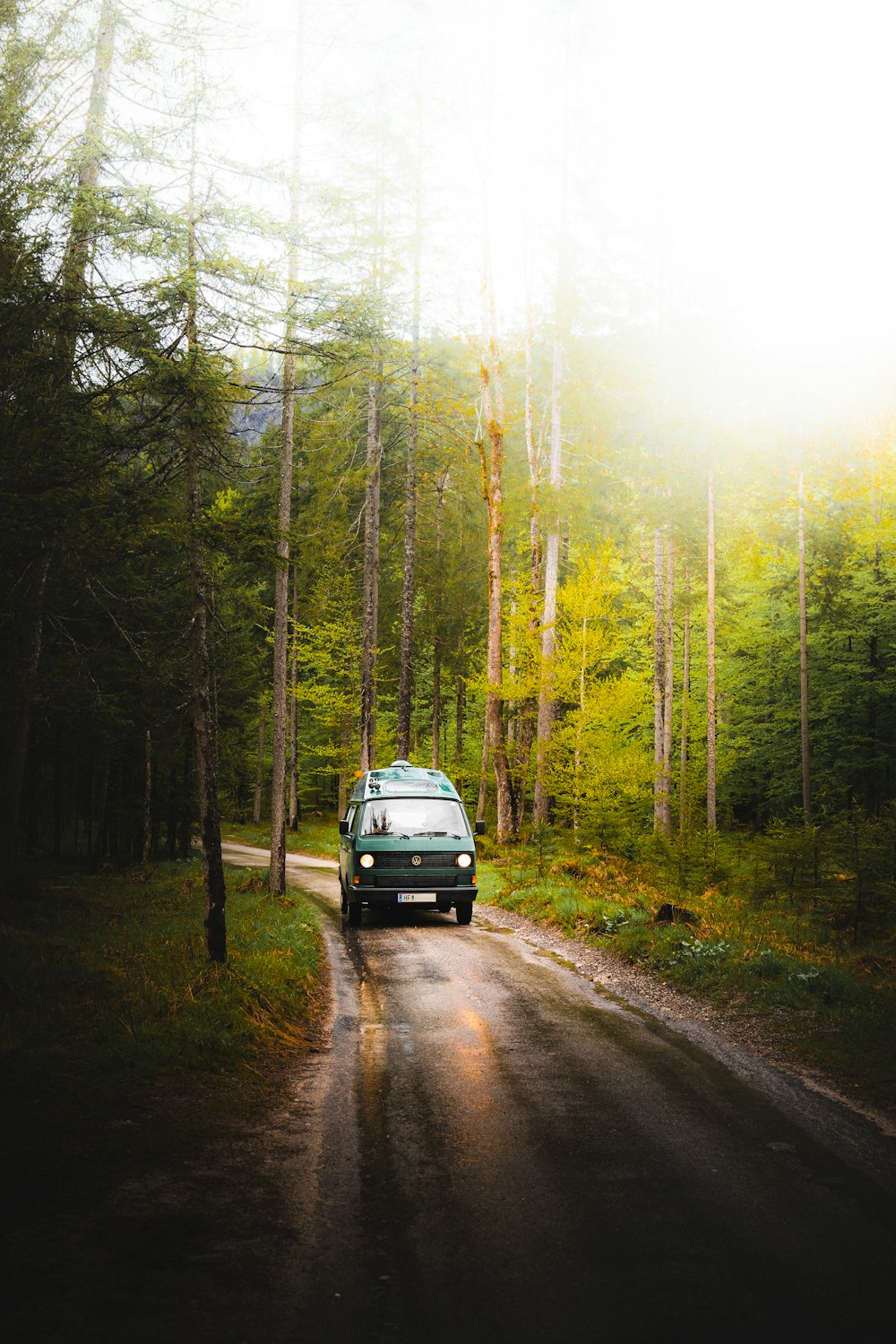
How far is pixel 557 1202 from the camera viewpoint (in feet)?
14.1

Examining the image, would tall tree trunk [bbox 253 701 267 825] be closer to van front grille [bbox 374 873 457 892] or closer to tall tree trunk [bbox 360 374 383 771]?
tall tree trunk [bbox 360 374 383 771]

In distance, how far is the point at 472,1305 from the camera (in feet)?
11.1

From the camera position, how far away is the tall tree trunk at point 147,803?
2122cm

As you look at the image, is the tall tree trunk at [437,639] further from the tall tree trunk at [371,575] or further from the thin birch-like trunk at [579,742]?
the thin birch-like trunk at [579,742]

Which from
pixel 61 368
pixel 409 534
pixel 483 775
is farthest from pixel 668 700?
pixel 61 368

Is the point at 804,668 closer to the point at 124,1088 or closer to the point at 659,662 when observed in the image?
the point at 659,662

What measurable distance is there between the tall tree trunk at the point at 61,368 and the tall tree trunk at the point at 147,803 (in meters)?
6.63

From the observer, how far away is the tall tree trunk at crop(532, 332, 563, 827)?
2002 centimetres

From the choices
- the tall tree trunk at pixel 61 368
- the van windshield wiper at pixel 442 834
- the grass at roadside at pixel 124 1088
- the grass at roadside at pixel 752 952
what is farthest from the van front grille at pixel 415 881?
the tall tree trunk at pixel 61 368

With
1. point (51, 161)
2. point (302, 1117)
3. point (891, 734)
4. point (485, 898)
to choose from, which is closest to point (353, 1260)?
point (302, 1117)

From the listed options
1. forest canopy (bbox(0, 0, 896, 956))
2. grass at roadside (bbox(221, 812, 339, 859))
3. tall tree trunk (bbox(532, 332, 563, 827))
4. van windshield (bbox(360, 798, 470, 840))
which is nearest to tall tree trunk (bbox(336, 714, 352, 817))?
forest canopy (bbox(0, 0, 896, 956))

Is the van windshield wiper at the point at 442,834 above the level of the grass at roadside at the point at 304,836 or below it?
above

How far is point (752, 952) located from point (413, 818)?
5752 millimetres

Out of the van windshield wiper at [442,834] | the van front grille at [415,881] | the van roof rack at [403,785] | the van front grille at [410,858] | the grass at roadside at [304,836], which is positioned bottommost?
the grass at roadside at [304,836]
